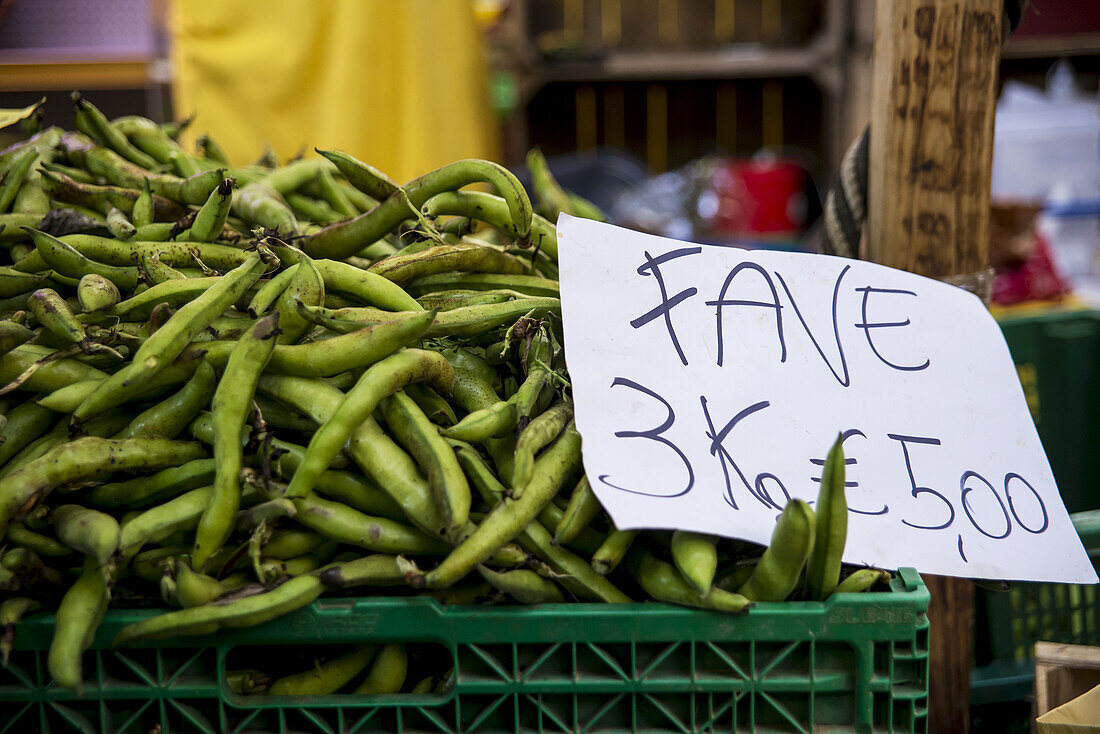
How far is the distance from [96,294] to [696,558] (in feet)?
1.85

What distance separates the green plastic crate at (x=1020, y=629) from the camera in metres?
1.06

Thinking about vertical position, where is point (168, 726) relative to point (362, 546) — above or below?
below

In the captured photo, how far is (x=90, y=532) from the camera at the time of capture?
2.08ft

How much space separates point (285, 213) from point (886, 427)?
647 mm

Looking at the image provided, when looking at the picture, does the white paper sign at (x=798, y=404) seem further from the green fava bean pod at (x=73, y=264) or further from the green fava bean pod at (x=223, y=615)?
the green fava bean pod at (x=73, y=264)

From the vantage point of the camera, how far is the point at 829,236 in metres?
1.11

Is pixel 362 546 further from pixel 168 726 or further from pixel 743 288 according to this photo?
pixel 743 288

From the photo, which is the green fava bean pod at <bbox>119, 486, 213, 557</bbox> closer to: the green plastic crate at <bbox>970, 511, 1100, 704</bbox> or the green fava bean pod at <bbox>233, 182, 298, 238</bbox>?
the green fava bean pod at <bbox>233, 182, 298, 238</bbox>

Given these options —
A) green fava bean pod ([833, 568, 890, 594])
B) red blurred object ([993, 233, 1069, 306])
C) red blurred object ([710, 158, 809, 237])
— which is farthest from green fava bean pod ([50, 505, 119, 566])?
red blurred object ([710, 158, 809, 237])

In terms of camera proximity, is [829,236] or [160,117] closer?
[829,236]

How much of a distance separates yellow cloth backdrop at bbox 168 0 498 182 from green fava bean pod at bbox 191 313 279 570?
222cm

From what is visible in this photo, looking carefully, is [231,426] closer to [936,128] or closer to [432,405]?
[432,405]

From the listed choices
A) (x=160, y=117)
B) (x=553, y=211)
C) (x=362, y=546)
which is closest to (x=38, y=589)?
(x=362, y=546)

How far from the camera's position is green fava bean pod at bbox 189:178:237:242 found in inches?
33.3
